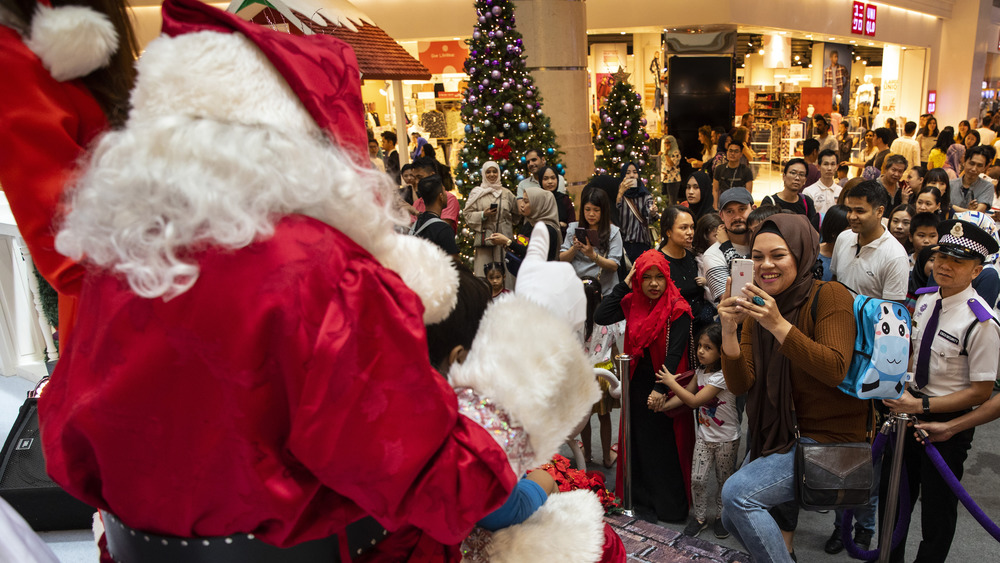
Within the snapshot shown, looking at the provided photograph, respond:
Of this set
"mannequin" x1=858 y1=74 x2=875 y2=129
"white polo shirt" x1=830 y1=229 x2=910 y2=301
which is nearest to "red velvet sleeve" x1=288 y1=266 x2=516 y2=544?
"white polo shirt" x1=830 y1=229 x2=910 y2=301

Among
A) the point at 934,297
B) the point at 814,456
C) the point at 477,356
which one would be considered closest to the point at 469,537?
the point at 477,356

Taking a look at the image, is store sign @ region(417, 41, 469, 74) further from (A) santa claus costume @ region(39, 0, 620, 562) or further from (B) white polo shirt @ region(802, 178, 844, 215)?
(A) santa claus costume @ region(39, 0, 620, 562)

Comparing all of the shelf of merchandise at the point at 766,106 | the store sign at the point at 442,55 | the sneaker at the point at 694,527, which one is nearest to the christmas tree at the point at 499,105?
the store sign at the point at 442,55

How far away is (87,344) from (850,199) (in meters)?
4.10

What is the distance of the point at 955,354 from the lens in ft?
9.65

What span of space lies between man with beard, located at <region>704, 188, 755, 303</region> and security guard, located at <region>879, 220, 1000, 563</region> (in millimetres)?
1226

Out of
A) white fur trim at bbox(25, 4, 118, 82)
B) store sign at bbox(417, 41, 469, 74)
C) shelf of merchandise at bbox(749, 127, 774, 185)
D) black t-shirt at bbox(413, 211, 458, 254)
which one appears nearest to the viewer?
white fur trim at bbox(25, 4, 118, 82)

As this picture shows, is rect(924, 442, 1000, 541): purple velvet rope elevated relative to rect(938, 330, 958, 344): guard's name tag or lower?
lower

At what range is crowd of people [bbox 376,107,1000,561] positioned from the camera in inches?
104

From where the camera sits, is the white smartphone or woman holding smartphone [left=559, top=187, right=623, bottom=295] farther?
woman holding smartphone [left=559, top=187, right=623, bottom=295]

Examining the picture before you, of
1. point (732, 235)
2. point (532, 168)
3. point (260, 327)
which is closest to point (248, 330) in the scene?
point (260, 327)

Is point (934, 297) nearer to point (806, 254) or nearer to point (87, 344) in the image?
point (806, 254)

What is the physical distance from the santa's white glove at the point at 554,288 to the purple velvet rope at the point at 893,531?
2247 millimetres

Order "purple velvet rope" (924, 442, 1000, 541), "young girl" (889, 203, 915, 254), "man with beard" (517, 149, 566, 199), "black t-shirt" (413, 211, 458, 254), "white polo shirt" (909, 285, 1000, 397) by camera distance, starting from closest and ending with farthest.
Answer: "purple velvet rope" (924, 442, 1000, 541)
"white polo shirt" (909, 285, 1000, 397)
"young girl" (889, 203, 915, 254)
"black t-shirt" (413, 211, 458, 254)
"man with beard" (517, 149, 566, 199)
